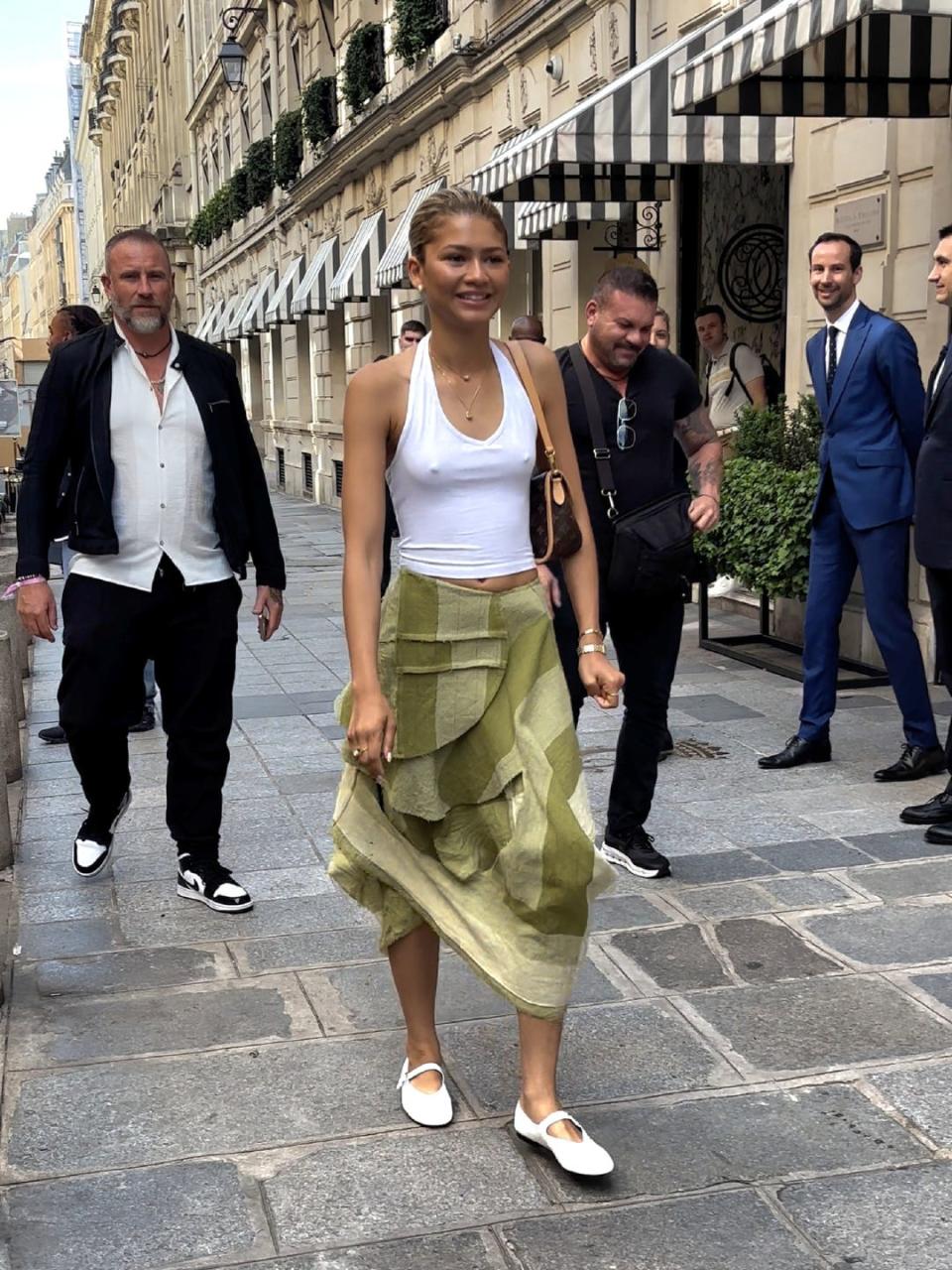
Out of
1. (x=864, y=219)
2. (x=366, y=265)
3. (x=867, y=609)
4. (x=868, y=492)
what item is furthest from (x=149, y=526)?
(x=366, y=265)

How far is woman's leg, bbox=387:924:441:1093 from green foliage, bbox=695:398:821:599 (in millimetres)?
4575

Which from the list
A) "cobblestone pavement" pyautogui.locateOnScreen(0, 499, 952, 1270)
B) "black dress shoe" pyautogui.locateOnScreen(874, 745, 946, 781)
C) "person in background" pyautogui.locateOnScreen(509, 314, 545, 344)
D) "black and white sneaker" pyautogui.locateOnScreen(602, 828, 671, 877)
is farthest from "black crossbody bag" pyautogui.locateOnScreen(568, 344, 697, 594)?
"person in background" pyautogui.locateOnScreen(509, 314, 545, 344)

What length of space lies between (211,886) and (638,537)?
172 centimetres

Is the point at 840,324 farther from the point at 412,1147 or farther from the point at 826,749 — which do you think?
the point at 412,1147

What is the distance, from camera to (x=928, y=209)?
7.59 meters

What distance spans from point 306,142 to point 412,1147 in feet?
81.5

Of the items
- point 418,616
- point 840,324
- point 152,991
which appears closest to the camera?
point 418,616

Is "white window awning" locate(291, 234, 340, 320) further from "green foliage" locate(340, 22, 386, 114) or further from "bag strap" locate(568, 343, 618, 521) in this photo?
"bag strap" locate(568, 343, 618, 521)

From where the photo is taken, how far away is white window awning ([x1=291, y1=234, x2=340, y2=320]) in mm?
22531

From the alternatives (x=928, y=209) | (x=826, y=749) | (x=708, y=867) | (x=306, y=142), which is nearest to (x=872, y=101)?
(x=928, y=209)

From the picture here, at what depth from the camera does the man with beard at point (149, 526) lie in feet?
14.3

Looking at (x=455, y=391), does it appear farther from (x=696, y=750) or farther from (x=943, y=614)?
(x=696, y=750)

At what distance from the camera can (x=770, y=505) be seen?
7477 millimetres

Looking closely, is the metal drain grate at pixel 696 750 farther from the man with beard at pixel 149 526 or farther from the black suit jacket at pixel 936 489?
the man with beard at pixel 149 526
